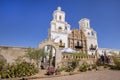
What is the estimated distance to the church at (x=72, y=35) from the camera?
115ft

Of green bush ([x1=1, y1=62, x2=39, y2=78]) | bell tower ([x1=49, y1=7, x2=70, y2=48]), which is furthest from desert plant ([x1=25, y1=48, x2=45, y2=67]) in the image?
bell tower ([x1=49, y1=7, x2=70, y2=48])

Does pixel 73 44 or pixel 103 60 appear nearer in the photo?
pixel 103 60

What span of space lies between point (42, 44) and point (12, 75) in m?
9.14

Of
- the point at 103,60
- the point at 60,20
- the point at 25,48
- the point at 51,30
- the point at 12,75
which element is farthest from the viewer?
the point at 60,20

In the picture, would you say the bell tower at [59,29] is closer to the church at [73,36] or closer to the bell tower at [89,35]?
the church at [73,36]

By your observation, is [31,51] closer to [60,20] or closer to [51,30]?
[51,30]

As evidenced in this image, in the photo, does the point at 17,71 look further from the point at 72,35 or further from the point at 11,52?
the point at 72,35

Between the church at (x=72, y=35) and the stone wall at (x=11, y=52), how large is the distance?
1641cm

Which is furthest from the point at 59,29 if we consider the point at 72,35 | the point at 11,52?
the point at 11,52

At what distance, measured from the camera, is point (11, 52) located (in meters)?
17.8

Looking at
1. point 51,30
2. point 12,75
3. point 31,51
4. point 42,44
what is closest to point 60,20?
point 51,30

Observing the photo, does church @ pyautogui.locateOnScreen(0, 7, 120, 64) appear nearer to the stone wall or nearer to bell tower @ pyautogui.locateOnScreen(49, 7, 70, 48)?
bell tower @ pyautogui.locateOnScreen(49, 7, 70, 48)

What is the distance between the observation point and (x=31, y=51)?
672 inches

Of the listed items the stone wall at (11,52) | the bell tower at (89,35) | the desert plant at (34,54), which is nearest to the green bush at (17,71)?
the desert plant at (34,54)
